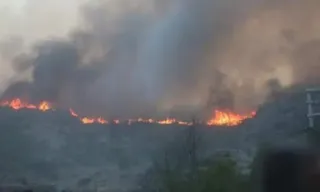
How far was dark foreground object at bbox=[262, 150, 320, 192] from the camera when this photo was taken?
7.43ft

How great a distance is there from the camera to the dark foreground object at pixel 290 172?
226cm

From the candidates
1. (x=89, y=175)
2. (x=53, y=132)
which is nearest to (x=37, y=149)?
(x=53, y=132)

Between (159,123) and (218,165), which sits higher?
(159,123)

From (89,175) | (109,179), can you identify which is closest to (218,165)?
(109,179)

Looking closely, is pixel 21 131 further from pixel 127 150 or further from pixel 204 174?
pixel 204 174

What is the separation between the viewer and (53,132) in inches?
3467

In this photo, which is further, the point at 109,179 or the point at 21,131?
the point at 21,131

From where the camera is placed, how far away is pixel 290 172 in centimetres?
231

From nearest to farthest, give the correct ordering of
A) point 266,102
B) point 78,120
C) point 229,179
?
point 229,179 → point 266,102 → point 78,120

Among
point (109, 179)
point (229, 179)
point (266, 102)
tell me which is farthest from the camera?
point (266, 102)

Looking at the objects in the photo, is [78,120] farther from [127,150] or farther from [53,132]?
[127,150]

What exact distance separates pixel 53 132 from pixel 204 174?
67.4 metres

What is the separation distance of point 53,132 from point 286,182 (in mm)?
87052

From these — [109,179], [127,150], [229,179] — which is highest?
[127,150]
